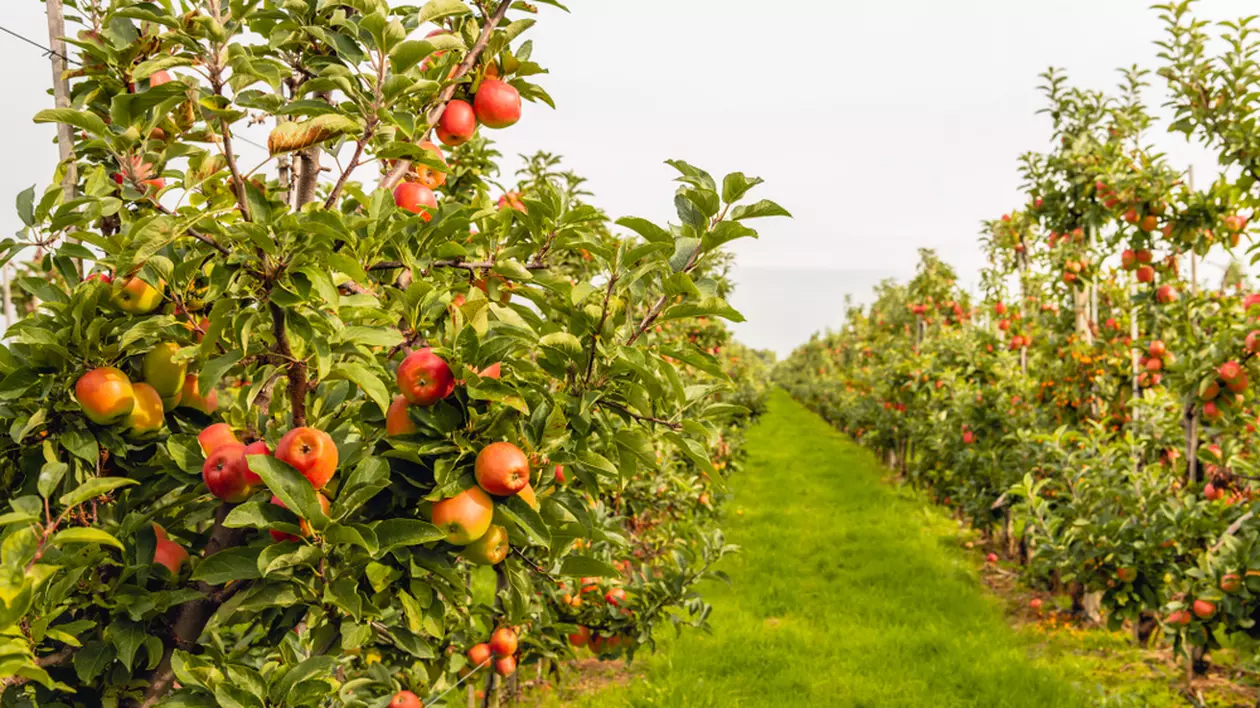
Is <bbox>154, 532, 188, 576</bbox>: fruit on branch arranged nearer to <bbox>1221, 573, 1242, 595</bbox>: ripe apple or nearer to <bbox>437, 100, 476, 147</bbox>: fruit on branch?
<bbox>437, 100, 476, 147</bbox>: fruit on branch

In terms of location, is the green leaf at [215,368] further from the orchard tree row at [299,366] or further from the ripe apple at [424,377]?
the ripe apple at [424,377]

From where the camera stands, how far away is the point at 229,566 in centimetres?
148

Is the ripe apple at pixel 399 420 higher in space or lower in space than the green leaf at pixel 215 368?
lower

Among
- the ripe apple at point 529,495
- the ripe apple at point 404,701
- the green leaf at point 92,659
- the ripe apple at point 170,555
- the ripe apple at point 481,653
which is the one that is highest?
the ripe apple at point 529,495

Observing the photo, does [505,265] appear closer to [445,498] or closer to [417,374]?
[417,374]

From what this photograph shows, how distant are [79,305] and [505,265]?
2.81ft

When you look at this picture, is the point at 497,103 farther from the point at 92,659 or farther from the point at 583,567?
the point at 92,659

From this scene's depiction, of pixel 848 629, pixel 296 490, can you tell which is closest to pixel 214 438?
pixel 296 490

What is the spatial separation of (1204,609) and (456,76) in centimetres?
456

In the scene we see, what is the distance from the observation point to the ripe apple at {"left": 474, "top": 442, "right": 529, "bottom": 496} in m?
1.47

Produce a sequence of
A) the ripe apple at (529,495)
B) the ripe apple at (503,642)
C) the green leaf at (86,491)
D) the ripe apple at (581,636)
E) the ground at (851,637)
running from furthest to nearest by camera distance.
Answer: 1. the ground at (851,637)
2. the ripe apple at (581,636)
3. the ripe apple at (503,642)
4. the ripe apple at (529,495)
5. the green leaf at (86,491)

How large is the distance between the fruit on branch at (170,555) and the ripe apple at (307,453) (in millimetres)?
435

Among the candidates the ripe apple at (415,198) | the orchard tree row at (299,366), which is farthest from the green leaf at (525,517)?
the ripe apple at (415,198)

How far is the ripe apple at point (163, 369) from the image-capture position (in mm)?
1682
